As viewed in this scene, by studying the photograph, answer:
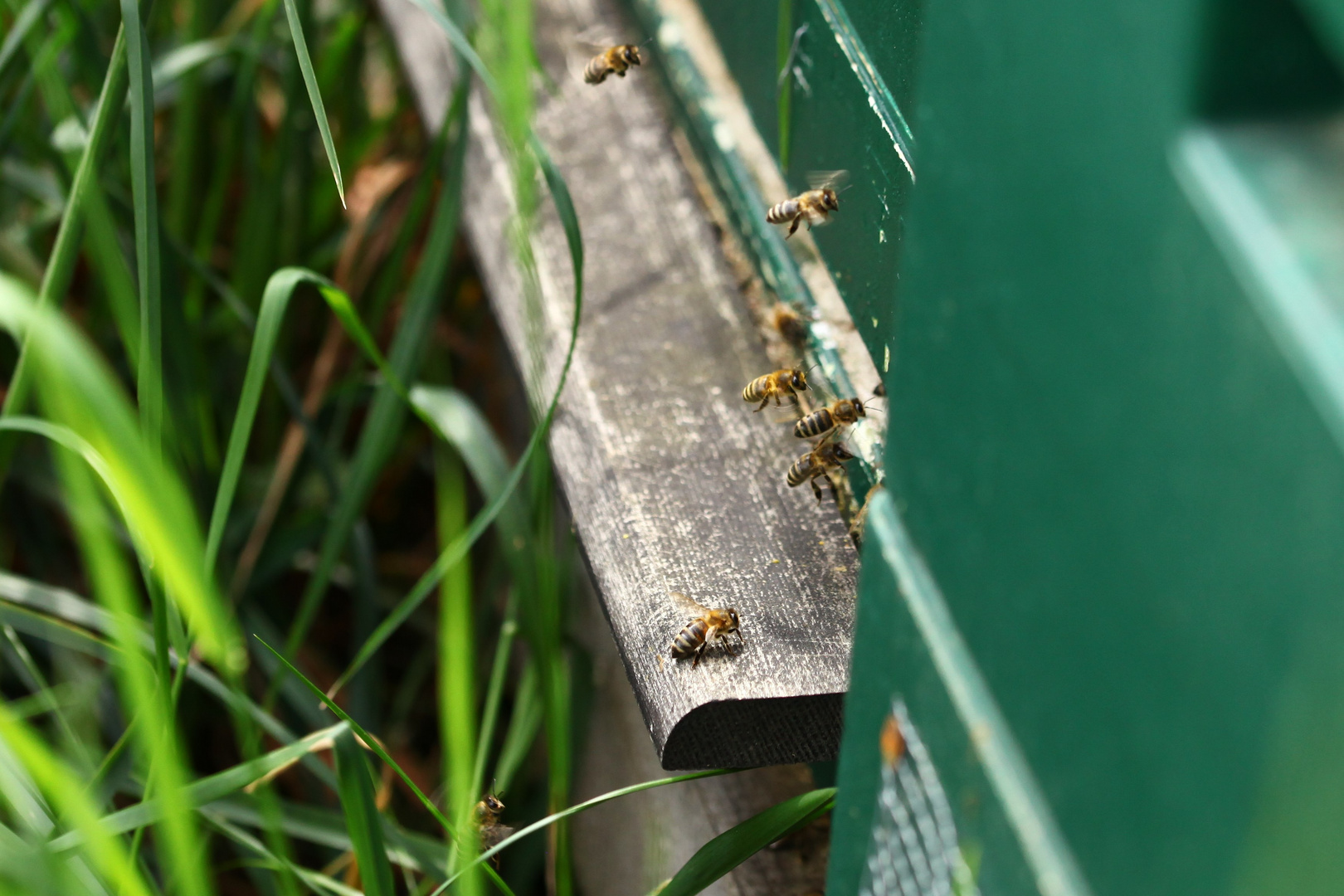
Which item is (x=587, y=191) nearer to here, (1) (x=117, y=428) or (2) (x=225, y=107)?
(2) (x=225, y=107)

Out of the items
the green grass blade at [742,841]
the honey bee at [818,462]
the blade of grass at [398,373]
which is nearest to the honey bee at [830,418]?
the honey bee at [818,462]

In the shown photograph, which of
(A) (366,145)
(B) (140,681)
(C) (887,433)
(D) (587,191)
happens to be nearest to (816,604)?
(C) (887,433)

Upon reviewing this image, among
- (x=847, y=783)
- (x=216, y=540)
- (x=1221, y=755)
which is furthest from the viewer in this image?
(x=216, y=540)

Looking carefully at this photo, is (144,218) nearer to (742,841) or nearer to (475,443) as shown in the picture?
(475,443)

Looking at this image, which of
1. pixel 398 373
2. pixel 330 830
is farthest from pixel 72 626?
pixel 398 373

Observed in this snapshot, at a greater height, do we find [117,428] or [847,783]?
[117,428]

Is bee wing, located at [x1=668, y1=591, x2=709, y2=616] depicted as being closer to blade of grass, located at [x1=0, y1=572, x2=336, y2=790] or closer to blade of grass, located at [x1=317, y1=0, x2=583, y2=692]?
blade of grass, located at [x1=317, y1=0, x2=583, y2=692]

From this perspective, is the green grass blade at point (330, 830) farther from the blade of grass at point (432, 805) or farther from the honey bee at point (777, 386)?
the honey bee at point (777, 386)
